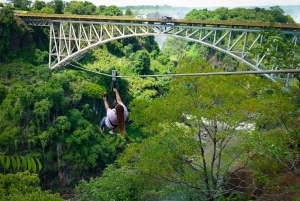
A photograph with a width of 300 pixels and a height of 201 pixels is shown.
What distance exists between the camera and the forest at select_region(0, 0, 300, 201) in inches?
386

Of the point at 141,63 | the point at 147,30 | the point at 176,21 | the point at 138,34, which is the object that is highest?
the point at 176,21

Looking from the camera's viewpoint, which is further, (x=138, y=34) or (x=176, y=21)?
(x=138, y=34)

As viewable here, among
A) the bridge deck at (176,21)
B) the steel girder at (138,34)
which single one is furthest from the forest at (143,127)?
the bridge deck at (176,21)

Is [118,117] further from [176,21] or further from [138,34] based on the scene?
[138,34]

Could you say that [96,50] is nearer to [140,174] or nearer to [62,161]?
[62,161]

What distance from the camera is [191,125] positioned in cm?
1208

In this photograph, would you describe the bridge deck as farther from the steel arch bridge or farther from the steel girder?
the steel girder

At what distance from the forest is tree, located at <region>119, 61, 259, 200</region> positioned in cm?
4

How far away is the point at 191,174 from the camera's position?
39.0ft

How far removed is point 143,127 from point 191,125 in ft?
5.86

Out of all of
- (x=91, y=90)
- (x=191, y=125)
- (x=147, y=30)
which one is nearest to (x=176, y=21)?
(x=147, y=30)

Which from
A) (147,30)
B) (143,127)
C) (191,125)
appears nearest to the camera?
(191,125)

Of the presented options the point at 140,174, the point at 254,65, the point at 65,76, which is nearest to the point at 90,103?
the point at 65,76

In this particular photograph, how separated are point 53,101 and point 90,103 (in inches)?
171
